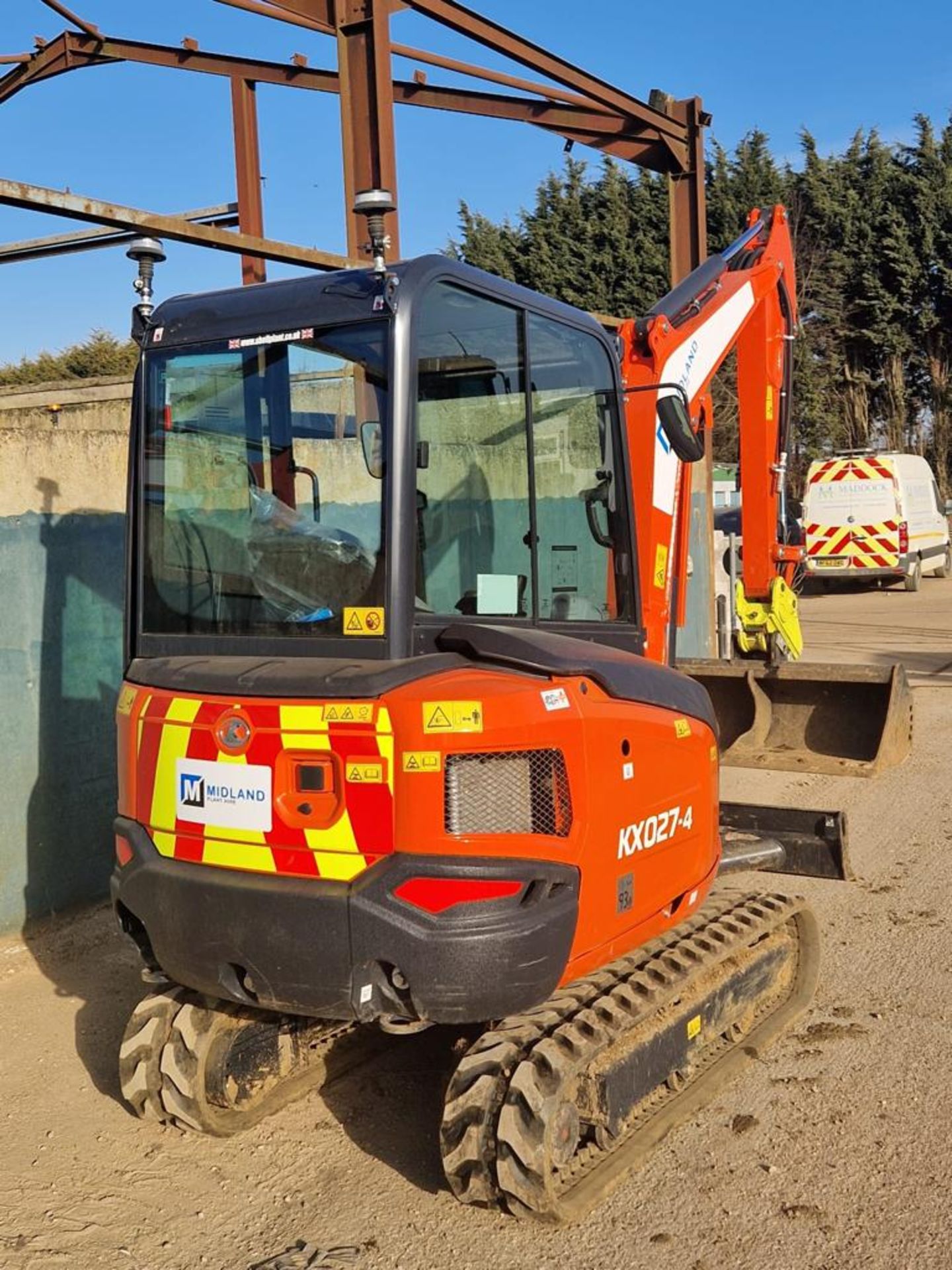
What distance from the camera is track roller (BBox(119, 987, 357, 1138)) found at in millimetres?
3910

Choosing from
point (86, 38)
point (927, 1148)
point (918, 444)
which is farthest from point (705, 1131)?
point (918, 444)

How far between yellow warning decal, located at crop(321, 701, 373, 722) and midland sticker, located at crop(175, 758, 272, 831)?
240mm

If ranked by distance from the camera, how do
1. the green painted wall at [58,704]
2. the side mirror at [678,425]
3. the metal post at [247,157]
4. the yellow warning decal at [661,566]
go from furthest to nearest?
the metal post at [247,157], the green painted wall at [58,704], the yellow warning decal at [661,566], the side mirror at [678,425]

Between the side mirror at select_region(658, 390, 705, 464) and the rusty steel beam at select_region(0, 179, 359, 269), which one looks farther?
the rusty steel beam at select_region(0, 179, 359, 269)

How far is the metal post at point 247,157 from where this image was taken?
10164 mm

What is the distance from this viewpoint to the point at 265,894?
3354 mm

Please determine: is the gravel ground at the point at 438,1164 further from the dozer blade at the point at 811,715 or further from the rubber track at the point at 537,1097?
the dozer blade at the point at 811,715

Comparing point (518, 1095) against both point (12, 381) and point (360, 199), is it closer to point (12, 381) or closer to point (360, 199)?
point (360, 199)

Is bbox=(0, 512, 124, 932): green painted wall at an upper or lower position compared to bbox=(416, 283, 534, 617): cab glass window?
lower

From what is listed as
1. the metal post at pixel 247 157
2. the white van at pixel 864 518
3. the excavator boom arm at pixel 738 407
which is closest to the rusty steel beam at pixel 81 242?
the metal post at pixel 247 157

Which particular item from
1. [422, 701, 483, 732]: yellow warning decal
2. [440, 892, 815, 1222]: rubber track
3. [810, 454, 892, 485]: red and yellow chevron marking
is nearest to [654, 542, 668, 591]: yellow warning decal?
[440, 892, 815, 1222]: rubber track

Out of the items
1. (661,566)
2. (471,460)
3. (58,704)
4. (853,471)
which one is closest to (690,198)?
(661,566)

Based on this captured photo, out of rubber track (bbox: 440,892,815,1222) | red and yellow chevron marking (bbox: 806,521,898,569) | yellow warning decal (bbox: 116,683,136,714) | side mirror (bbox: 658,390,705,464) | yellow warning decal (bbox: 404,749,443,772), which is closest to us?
yellow warning decal (bbox: 404,749,443,772)

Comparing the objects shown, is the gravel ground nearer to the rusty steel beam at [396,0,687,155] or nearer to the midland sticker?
the midland sticker
